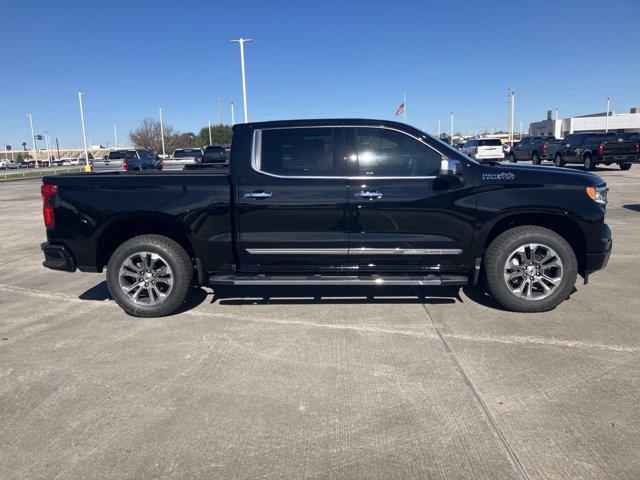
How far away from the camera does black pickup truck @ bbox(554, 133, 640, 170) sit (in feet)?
75.2

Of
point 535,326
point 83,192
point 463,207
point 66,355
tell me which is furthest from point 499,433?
point 83,192

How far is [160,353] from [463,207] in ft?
10.3

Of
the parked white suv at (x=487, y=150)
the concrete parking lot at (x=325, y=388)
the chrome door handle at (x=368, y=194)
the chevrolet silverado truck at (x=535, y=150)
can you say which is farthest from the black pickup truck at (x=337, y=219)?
the parked white suv at (x=487, y=150)

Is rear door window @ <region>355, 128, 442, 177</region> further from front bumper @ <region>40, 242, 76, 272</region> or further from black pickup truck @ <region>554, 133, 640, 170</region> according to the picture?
black pickup truck @ <region>554, 133, 640, 170</region>

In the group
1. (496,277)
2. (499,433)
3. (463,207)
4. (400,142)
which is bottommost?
(499,433)

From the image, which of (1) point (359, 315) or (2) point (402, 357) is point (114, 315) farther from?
(2) point (402, 357)

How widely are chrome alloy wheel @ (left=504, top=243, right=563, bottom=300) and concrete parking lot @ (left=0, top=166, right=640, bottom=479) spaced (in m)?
0.26

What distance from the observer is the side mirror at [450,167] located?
15.5 feet

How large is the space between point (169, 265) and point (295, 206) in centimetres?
142

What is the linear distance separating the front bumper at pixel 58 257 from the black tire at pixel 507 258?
427 cm

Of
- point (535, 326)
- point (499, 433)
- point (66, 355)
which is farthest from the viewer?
point (535, 326)

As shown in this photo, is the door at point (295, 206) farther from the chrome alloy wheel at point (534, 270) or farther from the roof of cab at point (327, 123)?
the chrome alloy wheel at point (534, 270)

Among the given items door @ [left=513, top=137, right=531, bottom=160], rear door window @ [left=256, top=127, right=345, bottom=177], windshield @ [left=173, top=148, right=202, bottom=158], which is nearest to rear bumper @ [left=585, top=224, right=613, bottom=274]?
rear door window @ [left=256, top=127, right=345, bottom=177]

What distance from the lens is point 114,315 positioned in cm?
534
